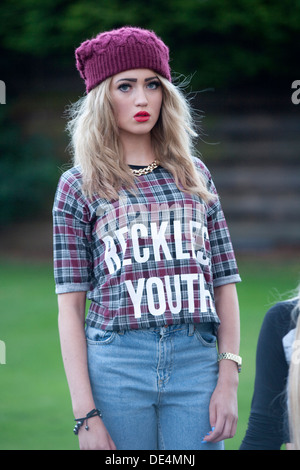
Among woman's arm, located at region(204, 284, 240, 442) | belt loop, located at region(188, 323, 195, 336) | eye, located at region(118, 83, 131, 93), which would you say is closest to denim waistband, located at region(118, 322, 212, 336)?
belt loop, located at region(188, 323, 195, 336)

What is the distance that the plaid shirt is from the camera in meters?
1.71

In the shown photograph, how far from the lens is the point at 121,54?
1.83 meters

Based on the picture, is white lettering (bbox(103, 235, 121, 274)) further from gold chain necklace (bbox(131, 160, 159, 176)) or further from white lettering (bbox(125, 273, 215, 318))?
gold chain necklace (bbox(131, 160, 159, 176))

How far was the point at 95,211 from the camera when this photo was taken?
5.84 ft

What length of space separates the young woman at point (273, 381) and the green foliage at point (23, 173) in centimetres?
794

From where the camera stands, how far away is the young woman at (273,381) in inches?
66.4

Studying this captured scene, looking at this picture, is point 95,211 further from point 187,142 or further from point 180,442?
point 180,442

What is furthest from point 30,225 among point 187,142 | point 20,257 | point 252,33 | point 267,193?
point 187,142

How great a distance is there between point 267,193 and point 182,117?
761 cm

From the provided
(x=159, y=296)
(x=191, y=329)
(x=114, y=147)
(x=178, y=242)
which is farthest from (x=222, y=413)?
(x=114, y=147)

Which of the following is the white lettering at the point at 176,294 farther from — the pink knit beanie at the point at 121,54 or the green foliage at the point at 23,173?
the green foliage at the point at 23,173

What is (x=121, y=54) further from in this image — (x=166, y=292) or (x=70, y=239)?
(x=166, y=292)

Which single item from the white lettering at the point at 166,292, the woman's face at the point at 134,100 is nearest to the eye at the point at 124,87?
the woman's face at the point at 134,100

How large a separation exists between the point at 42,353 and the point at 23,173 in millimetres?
4607
